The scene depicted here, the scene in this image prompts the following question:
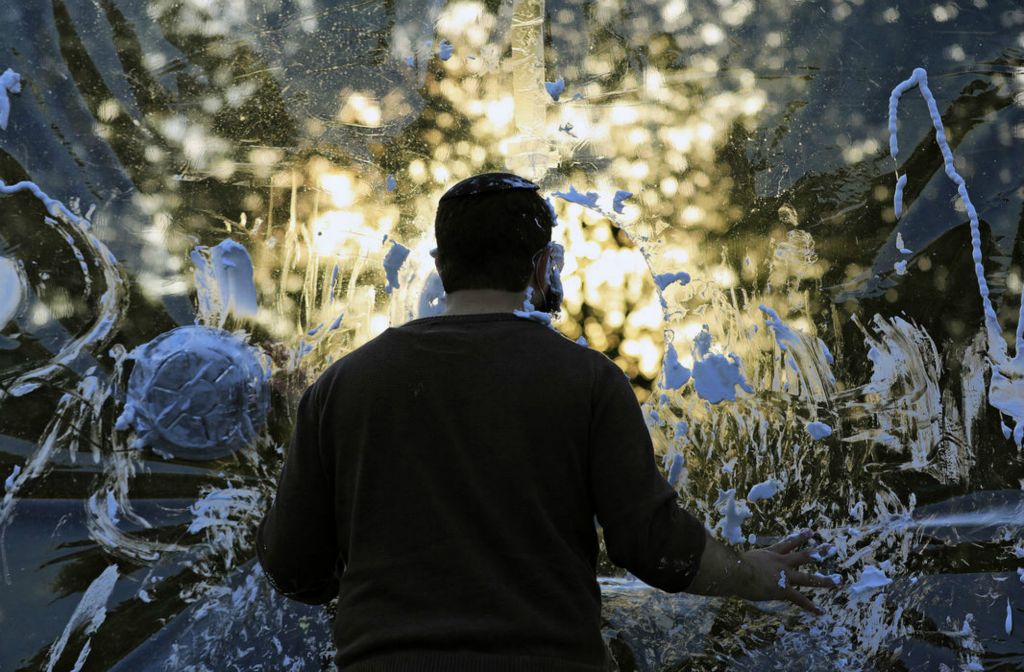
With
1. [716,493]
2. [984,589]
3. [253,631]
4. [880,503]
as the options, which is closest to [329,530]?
[253,631]

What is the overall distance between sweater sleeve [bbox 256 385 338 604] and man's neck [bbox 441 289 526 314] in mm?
222

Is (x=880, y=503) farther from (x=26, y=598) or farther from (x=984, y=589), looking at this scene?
(x=26, y=598)

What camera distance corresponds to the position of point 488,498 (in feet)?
3.43

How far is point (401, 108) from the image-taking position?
1687 millimetres

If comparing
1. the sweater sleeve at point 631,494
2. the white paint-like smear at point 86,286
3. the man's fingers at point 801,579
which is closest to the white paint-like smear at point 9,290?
the white paint-like smear at point 86,286

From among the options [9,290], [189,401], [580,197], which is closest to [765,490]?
[580,197]

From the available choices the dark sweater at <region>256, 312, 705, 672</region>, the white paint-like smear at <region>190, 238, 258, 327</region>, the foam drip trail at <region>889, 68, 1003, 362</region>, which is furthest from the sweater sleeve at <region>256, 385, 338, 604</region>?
the foam drip trail at <region>889, 68, 1003, 362</region>

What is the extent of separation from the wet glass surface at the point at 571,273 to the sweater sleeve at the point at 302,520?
473mm

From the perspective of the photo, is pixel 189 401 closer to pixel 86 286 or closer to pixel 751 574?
pixel 86 286

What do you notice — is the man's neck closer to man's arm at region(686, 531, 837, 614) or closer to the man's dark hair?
the man's dark hair

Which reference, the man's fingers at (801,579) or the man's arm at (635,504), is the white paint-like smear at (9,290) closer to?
the man's arm at (635,504)

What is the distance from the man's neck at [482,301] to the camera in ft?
3.74

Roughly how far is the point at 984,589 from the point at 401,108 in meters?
1.38

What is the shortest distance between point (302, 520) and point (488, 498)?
0.28 metres
